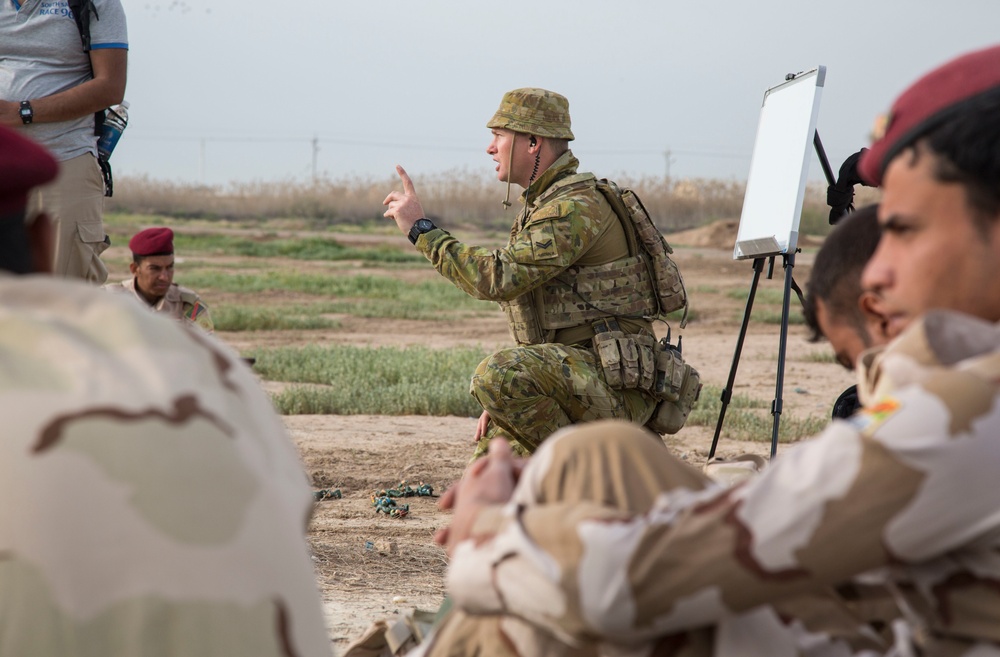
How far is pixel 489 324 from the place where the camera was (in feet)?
47.9

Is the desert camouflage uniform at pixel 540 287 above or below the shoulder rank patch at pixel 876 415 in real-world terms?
below

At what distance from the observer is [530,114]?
16.8 feet

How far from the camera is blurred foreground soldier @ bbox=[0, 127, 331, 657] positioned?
45.7 inches

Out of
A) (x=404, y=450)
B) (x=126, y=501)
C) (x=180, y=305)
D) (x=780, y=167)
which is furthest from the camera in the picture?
(x=404, y=450)

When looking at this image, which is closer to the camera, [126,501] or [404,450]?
[126,501]

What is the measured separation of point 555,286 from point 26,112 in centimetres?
216

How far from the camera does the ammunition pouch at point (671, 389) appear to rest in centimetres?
505

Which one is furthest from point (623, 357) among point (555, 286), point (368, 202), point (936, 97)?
point (368, 202)

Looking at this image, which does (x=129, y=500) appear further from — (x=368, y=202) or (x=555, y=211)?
(x=368, y=202)

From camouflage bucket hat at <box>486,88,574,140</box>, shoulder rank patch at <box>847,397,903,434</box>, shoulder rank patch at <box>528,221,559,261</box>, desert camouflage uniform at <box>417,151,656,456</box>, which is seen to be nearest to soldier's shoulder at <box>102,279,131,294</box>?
desert camouflage uniform at <box>417,151,656,456</box>

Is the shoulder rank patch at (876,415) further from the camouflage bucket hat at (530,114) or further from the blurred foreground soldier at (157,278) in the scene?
the blurred foreground soldier at (157,278)

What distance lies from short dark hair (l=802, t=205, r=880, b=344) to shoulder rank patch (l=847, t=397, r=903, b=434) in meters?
0.71

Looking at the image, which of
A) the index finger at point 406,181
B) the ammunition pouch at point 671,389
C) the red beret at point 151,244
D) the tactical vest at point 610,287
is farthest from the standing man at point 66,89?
the ammunition pouch at point 671,389

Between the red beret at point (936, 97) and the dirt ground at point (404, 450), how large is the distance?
2.06 metres
